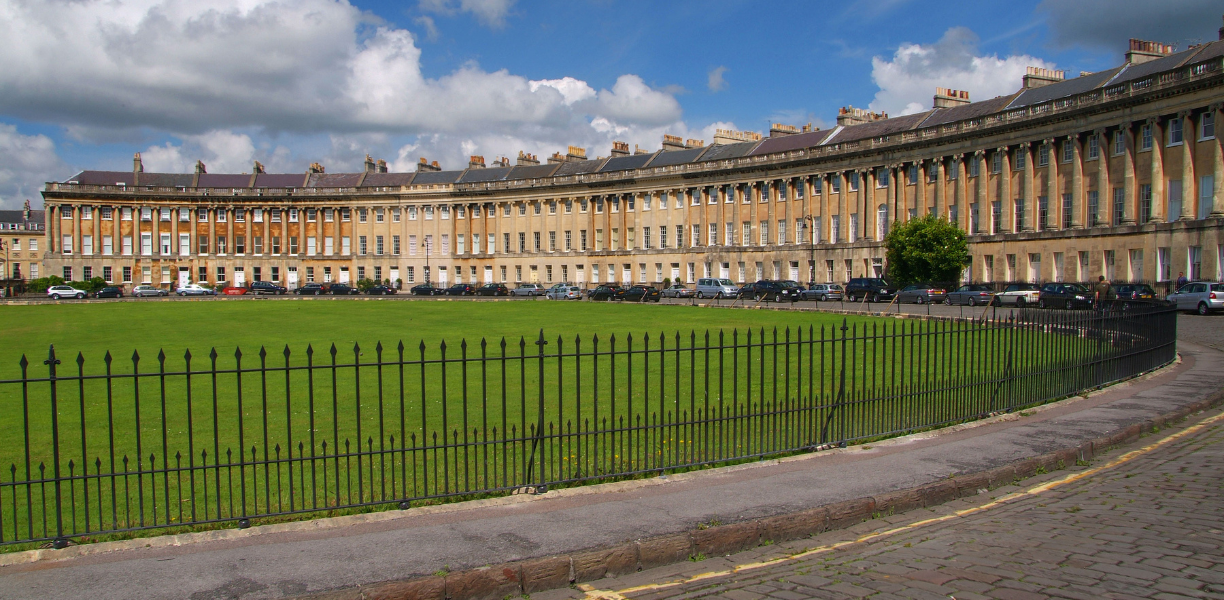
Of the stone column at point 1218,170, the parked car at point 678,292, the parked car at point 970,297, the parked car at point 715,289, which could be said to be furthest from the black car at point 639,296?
the stone column at point 1218,170

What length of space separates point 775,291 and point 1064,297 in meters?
19.0

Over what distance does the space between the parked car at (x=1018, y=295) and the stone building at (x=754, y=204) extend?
290 inches

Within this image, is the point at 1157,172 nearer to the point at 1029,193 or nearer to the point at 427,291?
the point at 1029,193

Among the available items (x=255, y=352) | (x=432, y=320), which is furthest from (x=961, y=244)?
(x=255, y=352)

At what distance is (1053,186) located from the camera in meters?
54.1

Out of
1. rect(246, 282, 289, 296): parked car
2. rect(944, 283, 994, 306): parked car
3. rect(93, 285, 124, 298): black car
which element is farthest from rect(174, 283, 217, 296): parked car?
rect(944, 283, 994, 306): parked car

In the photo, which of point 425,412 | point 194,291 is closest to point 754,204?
point 194,291

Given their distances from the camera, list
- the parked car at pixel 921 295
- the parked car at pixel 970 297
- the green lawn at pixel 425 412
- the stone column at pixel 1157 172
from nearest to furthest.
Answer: the green lawn at pixel 425 412
the parked car at pixel 970 297
the stone column at pixel 1157 172
the parked car at pixel 921 295

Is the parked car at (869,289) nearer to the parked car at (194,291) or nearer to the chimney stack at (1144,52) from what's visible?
the chimney stack at (1144,52)

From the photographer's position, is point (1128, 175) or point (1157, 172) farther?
point (1128, 175)

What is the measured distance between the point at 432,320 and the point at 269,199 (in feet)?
243

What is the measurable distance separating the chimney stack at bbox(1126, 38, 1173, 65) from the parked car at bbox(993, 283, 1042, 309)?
61.7ft

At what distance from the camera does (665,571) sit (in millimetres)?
6574

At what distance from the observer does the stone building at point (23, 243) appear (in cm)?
12525
